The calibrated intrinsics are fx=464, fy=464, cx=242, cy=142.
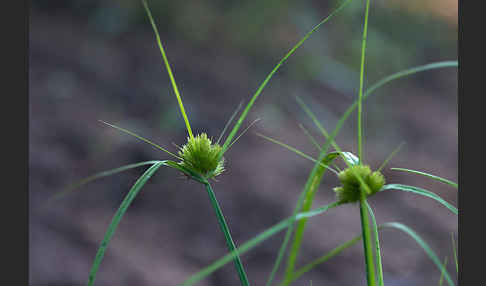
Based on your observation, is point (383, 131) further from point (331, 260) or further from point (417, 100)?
point (331, 260)

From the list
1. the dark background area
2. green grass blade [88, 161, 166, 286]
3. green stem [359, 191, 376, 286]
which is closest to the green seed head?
green stem [359, 191, 376, 286]

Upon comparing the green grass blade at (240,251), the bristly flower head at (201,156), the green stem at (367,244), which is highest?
the bristly flower head at (201,156)

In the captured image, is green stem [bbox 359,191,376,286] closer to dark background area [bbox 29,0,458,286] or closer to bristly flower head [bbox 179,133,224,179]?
bristly flower head [bbox 179,133,224,179]

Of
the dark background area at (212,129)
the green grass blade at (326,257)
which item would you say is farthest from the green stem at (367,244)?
the dark background area at (212,129)

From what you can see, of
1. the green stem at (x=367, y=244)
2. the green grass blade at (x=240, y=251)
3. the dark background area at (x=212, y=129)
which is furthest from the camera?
the dark background area at (x=212, y=129)

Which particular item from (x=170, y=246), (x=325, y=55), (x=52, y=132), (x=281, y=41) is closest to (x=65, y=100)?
(x=52, y=132)

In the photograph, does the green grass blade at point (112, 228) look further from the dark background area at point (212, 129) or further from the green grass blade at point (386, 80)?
the dark background area at point (212, 129)
